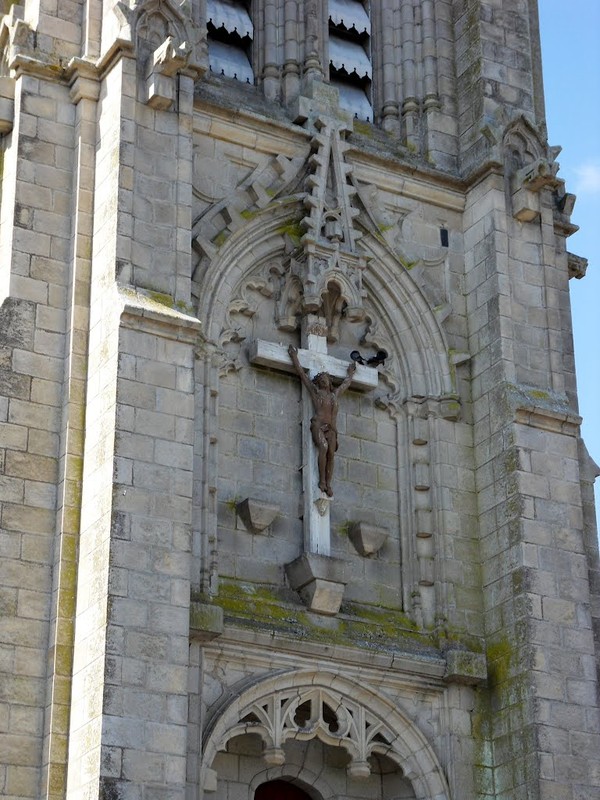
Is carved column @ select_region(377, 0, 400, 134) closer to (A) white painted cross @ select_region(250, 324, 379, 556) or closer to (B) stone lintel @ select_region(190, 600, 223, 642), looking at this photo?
(A) white painted cross @ select_region(250, 324, 379, 556)

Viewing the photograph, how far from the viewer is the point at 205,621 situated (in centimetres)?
1933

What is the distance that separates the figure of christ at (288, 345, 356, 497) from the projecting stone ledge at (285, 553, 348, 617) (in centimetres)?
88

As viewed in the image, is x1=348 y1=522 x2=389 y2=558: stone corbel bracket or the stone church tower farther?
x1=348 y1=522 x2=389 y2=558: stone corbel bracket

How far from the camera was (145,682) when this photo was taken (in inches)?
707

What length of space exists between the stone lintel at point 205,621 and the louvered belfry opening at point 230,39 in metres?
7.63

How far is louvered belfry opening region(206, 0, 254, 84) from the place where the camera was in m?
24.0

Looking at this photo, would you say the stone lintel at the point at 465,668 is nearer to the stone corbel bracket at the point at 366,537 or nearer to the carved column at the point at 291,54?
the stone corbel bracket at the point at 366,537

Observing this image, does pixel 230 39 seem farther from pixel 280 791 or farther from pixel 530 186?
pixel 280 791

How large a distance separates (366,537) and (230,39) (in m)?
7.00

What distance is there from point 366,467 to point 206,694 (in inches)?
150

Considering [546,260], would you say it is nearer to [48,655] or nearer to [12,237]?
[12,237]

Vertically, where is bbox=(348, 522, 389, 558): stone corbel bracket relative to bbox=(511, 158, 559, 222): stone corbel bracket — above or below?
below

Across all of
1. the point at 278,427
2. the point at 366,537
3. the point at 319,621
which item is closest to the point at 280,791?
the point at 319,621

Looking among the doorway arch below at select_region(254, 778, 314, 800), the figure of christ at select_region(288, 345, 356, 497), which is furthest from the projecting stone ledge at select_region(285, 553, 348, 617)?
the doorway arch below at select_region(254, 778, 314, 800)
